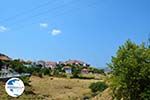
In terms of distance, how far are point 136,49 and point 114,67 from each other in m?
2.09

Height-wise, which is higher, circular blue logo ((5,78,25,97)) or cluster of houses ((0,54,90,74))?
cluster of houses ((0,54,90,74))

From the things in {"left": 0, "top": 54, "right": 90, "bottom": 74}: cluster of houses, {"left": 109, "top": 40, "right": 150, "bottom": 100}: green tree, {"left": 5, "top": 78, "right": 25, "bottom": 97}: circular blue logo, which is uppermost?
{"left": 0, "top": 54, "right": 90, "bottom": 74}: cluster of houses

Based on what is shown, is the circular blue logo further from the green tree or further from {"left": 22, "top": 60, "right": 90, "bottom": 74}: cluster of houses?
{"left": 22, "top": 60, "right": 90, "bottom": 74}: cluster of houses

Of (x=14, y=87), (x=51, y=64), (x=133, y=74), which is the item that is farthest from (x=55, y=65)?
(x=14, y=87)

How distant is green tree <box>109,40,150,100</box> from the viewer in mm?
29281

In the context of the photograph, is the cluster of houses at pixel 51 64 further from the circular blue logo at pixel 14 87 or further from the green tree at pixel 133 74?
the circular blue logo at pixel 14 87

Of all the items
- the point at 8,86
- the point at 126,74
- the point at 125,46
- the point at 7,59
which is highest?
the point at 7,59

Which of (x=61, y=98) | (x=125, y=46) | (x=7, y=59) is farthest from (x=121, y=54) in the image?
(x=7, y=59)

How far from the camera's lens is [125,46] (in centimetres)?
3111

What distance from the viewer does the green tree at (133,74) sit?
29281 mm

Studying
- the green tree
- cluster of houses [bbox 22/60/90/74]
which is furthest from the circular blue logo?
cluster of houses [bbox 22/60/90/74]

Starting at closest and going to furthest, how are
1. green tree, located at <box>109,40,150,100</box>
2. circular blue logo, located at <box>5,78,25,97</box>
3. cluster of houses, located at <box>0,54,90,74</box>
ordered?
circular blue logo, located at <box>5,78,25,97</box>
green tree, located at <box>109,40,150,100</box>
cluster of houses, located at <box>0,54,90,74</box>

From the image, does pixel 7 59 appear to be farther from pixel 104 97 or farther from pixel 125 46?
pixel 125 46

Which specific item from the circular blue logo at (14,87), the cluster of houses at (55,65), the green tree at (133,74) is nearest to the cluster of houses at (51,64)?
the cluster of houses at (55,65)
